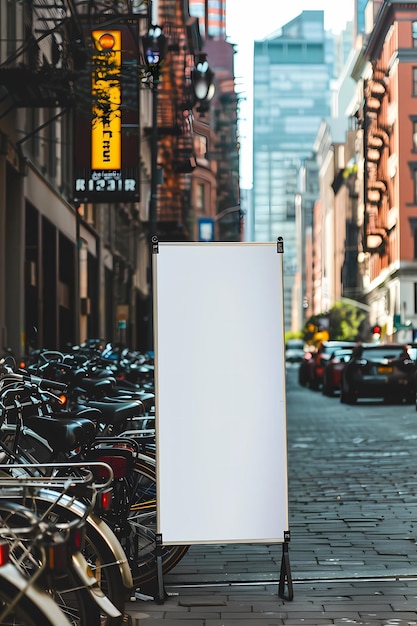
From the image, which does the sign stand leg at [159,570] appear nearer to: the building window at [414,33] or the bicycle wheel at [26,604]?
the bicycle wheel at [26,604]

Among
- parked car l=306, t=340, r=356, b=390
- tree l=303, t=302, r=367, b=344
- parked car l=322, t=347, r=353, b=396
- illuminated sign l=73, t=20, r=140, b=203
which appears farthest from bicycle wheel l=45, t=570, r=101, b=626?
tree l=303, t=302, r=367, b=344

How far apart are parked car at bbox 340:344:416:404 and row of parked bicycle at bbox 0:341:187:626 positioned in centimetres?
2235

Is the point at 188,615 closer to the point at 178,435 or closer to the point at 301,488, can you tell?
the point at 178,435

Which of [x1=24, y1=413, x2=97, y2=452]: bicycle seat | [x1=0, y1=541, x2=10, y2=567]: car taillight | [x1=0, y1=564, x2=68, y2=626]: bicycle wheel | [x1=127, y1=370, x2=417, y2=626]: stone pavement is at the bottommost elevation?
[x1=127, y1=370, x2=417, y2=626]: stone pavement

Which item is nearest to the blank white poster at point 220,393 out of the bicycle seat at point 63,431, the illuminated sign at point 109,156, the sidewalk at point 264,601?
the sidewalk at point 264,601

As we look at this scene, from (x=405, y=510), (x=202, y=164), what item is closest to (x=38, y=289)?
(x=405, y=510)

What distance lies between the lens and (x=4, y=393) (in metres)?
6.08

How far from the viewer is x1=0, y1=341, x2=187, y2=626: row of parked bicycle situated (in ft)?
12.6

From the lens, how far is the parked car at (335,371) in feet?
121

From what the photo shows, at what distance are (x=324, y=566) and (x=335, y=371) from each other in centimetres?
2952

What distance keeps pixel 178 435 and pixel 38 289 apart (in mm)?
19879

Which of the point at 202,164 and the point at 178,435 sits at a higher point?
the point at 202,164

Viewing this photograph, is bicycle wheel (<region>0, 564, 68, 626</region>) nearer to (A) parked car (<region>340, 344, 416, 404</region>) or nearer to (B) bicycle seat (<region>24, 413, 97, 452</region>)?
(B) bicycle seat (<region>24, 413, 97, 452</region>)

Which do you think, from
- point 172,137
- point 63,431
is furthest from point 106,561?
point 172,137
